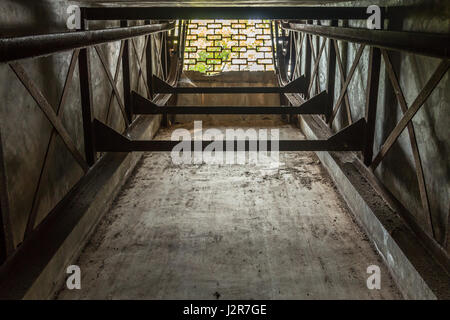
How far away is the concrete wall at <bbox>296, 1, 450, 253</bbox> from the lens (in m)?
3.34

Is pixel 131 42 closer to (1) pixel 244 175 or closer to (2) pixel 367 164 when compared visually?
(1) pixel 244 175

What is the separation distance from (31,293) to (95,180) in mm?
2085

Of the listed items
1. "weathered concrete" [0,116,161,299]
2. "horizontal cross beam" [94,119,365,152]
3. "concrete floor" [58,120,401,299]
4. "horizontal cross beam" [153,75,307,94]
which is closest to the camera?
"weathered concrete" [0,116,161,299]

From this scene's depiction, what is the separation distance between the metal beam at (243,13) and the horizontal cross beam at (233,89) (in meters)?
3.73

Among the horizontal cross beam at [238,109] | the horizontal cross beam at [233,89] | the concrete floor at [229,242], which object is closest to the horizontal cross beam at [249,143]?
the concrete floor at [229,242]

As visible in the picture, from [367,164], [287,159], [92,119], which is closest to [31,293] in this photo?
[92,119]

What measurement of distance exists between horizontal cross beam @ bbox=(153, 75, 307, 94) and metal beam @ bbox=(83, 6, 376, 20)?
3.73 metres

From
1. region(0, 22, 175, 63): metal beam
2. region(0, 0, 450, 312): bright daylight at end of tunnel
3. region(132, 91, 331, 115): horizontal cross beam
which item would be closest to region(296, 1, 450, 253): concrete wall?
region(0, 0, 450, 312): bright daylight at end of tunnel

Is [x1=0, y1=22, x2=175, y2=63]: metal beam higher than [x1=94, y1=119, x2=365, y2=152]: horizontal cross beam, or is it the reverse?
[x1=0, y1=22, x2=175, y2=63]: metal beam

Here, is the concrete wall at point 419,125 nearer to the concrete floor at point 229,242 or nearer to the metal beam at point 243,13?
the metal beam at point 243,13

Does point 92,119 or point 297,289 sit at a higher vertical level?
point 92,119

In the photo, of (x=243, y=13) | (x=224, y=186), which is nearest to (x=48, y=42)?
(x=243, y=13)

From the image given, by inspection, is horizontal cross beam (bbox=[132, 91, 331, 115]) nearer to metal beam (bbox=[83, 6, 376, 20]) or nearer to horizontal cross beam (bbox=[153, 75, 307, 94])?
horizontal cross beam (bbox=[153, 75, 307, 94])

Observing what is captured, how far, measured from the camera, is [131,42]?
23.7 ft
